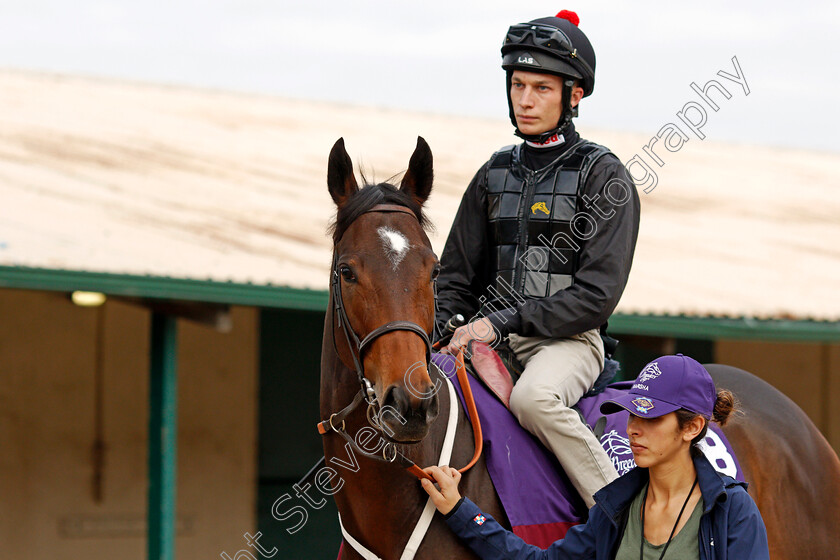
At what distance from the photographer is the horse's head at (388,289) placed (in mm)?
3020

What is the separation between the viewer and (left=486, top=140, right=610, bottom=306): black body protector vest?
3852 mm

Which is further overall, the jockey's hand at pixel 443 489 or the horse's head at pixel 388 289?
the jockey's hand at pixel 443 489

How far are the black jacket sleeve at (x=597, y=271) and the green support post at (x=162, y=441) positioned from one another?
4831 millimetres

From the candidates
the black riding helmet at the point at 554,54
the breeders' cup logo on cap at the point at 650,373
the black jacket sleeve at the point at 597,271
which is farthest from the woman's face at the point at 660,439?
the black riding helmet at the point at 554,54

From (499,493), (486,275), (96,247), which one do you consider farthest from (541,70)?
(96,247)

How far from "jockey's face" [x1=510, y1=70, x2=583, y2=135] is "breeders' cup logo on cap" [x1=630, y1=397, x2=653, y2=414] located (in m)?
1.43

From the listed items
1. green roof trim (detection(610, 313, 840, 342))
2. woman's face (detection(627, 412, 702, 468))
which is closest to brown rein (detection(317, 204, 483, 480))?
woman's face (detection(627, 412, 702, 468))

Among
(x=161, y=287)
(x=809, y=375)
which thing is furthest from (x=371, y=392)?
(x=809, y=375)

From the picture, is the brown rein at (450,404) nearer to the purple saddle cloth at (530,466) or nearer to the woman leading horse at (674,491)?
the purple saddle cloth at (530,466)

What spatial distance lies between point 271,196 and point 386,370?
7929 mm

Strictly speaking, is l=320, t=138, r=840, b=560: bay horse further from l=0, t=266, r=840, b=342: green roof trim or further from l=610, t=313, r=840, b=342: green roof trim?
l=610, t=313, r=840, b=342: green roof trim

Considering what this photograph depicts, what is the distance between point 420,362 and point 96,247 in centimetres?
532

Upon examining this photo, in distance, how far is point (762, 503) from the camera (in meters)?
4.23

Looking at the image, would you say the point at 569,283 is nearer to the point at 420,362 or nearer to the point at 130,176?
the point at 420,362
